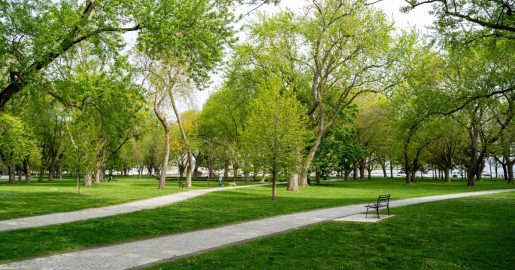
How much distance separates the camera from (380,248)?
1001 cm

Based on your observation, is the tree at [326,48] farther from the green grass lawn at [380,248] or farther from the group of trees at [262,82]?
the green grass lawn at [380,248]

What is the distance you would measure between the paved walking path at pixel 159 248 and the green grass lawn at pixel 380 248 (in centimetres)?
77

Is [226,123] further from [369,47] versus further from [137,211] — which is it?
[137,211]

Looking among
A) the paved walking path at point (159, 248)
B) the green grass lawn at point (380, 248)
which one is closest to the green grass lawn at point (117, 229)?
the paved walking path at point (159, 248)

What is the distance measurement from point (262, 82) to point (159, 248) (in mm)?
24815

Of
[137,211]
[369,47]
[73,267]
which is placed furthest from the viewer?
[369,47]

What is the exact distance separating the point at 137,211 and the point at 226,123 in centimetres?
4244

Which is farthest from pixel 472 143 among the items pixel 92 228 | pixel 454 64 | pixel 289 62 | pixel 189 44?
pixel 92 228

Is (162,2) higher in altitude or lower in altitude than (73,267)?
higher

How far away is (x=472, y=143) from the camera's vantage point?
44406mm

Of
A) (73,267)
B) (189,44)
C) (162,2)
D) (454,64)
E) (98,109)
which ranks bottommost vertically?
(73,267)

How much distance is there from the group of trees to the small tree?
0.23ft

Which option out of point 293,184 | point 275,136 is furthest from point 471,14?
point 293,184

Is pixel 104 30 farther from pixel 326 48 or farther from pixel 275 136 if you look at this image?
pixel 326 48
